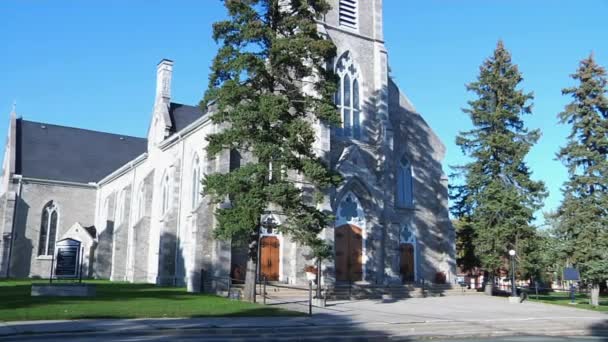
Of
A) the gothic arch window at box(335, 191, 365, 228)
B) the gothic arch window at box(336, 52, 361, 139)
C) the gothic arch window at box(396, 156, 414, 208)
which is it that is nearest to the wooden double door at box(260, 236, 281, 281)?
the gothic arch window at box(335, 191, 365, 228)

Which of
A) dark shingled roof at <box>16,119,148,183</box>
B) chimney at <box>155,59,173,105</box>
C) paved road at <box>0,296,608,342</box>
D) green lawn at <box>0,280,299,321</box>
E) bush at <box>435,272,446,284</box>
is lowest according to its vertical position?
paved road at <box>0,296,608,342</box>

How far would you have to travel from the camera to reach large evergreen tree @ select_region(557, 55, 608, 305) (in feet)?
90.9

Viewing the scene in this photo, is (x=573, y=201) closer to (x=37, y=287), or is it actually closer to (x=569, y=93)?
(x=569, y=93)

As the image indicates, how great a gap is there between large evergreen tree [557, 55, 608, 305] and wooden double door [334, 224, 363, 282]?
35.1 ft

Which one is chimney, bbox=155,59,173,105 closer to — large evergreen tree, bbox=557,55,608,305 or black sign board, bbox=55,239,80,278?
black sign board, bbox=55,239,80,278

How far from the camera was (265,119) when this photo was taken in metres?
20.4

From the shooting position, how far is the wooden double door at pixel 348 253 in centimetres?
2967

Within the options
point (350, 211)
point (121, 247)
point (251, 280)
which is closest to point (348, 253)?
point (350, 211)

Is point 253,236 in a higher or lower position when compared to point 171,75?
lower

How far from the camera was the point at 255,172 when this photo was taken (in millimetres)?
20188

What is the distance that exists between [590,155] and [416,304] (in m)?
13.9

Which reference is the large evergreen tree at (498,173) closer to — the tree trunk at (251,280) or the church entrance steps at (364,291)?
the church entrance steps at (364,291)

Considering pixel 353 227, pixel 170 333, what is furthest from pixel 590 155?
pixel 170 333

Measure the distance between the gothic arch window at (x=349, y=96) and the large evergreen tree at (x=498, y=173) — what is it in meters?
6.24
